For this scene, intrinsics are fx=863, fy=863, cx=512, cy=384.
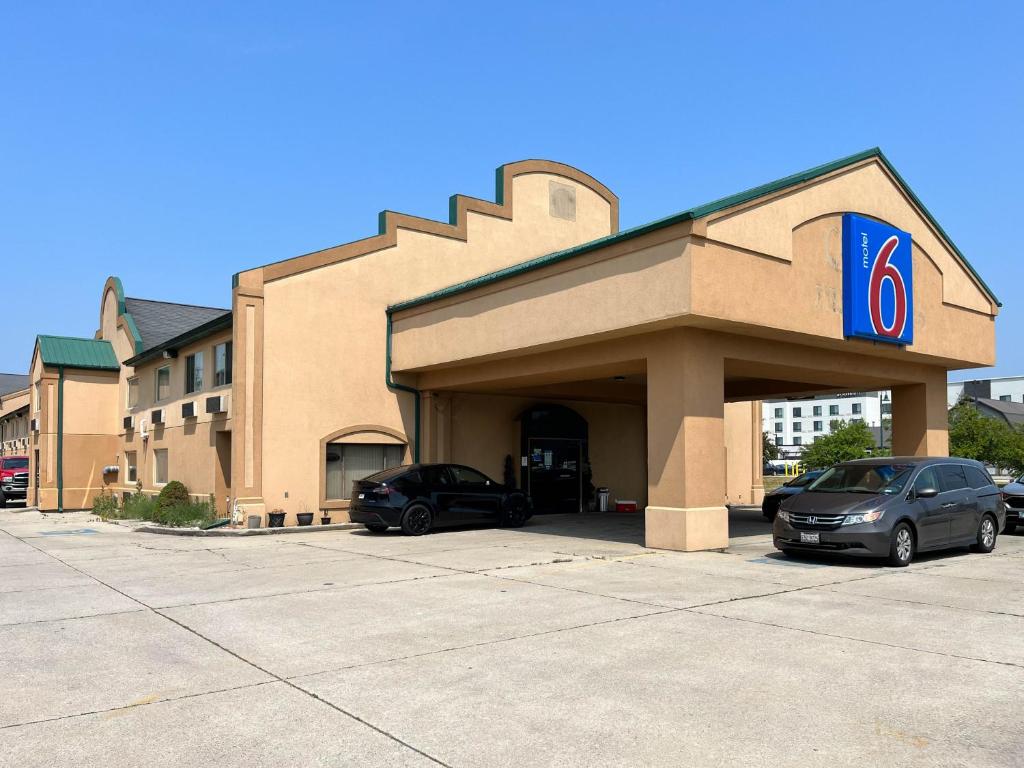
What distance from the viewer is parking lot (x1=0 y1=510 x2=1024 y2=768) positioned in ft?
17.0

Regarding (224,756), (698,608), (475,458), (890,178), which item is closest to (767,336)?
(890,178)

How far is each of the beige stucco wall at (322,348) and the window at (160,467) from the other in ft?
A: 27.2

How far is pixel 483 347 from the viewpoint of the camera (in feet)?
61.7

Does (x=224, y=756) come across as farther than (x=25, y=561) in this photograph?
No

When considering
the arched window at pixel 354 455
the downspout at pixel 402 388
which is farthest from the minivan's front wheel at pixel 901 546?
the arched window at pixel 354 455

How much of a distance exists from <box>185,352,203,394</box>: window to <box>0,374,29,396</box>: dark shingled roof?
56.7 m

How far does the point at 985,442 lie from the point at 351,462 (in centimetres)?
3907

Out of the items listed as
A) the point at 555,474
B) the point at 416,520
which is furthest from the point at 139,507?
the point at 555,474

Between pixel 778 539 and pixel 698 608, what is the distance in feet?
15.2

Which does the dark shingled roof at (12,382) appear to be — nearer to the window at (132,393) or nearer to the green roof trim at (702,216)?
the window at (132,393)

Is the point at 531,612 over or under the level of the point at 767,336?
under

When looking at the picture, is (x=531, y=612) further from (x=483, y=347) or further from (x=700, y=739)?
(x=483, y=347)

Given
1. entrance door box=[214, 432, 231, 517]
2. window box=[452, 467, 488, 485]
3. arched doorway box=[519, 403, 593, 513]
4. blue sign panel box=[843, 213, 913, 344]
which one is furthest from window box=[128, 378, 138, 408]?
blue sign panel box=[843, 213, 913, 344]

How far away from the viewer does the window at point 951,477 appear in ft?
46.2
